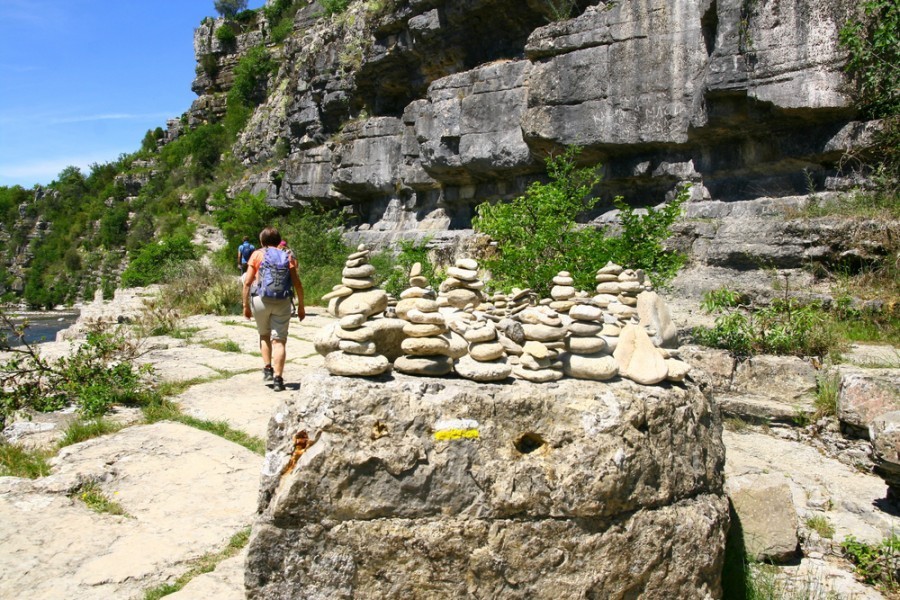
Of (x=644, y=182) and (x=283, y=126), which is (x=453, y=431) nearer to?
(x=644, y=182)

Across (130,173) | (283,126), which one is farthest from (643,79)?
(130,173)

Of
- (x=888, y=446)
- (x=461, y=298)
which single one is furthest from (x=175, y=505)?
(x=888, y=446)

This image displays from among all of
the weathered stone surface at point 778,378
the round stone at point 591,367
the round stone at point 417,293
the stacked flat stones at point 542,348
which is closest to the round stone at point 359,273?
the round stone at point 417,293

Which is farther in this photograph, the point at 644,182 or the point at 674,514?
the point at 644,182

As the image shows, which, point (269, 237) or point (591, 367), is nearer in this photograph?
point (591, 367)

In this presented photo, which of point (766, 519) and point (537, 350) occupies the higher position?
point (537, 350)

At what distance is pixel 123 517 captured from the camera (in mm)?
3352

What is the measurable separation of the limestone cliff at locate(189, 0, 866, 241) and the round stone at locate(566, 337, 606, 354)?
877 cm

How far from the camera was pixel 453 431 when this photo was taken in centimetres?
252

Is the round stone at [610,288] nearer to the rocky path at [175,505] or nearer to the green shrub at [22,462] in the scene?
the rocky path at [175,505]

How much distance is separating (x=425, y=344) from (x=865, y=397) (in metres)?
3.83

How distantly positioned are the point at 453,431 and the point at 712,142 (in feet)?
36.3

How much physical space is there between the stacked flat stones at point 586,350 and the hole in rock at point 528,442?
0.38m

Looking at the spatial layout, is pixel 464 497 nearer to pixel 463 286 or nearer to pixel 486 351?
pixel 486 351
